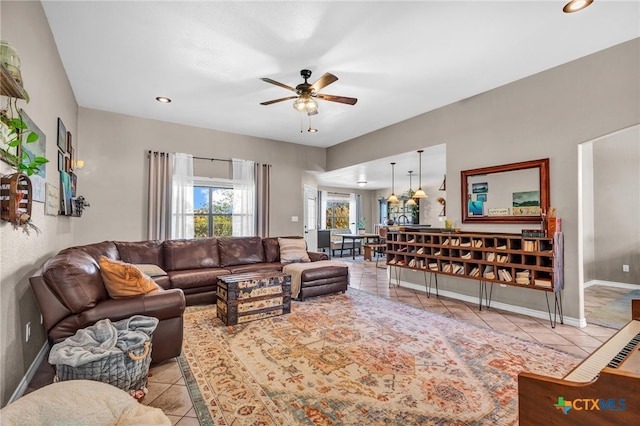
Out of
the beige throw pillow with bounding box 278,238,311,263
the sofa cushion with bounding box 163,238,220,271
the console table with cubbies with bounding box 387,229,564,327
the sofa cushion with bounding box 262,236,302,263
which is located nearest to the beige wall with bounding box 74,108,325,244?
the sofa cushion with bounding box 163,238,220,271

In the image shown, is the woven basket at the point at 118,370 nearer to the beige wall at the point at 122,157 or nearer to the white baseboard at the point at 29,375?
the white baseboard at the point at 29,375

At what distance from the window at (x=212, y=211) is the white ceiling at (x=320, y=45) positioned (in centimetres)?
190

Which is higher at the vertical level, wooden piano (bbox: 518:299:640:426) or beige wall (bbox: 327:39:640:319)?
beige wall (bbox: 327:39:640:319)

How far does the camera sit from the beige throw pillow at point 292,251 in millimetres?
5117

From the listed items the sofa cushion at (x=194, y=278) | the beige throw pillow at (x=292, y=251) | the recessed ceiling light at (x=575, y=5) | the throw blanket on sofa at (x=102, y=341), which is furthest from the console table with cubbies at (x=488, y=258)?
the throw blanket on sofa at (x=102, y=341)

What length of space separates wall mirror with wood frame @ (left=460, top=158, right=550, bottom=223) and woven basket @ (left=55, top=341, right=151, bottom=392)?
4147 mm

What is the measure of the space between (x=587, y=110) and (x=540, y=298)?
86.8 inches

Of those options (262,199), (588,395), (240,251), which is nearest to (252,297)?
(240,251)

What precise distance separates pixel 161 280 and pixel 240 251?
1381 mm

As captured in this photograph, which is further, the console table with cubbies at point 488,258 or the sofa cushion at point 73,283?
the console table with cubbies at point 488,258

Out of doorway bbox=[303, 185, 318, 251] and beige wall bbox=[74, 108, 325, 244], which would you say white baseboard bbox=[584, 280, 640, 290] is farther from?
beige wall bbox=[74, 108, 325, 244]

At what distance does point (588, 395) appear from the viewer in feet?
2.52

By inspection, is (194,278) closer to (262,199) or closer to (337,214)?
(262,199)

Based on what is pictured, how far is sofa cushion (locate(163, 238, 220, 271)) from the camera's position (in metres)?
4.47
